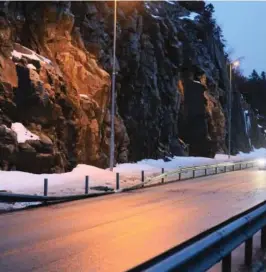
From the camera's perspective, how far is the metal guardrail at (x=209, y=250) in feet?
14.4

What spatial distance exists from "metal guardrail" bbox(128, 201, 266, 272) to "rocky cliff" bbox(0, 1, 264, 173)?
19180mm

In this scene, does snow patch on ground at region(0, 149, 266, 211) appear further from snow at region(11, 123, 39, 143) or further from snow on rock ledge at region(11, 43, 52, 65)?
snow on rock ledge at region(11, 43, 52, 65)

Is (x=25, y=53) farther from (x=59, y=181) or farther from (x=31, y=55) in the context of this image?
(x=59, y=181)

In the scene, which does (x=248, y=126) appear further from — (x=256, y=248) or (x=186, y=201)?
(x=256, y=248)

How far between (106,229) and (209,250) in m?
6.30

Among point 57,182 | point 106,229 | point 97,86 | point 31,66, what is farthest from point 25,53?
point 106,229

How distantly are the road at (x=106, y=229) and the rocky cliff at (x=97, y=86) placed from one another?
34.6ft

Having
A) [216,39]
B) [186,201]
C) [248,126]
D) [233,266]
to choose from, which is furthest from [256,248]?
[248,126]

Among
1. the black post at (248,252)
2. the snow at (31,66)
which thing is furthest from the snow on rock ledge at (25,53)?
the black post at (248,252)

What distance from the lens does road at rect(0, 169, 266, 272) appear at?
8156 millimetres

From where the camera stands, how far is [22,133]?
87.9ft

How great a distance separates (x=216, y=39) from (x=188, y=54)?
2015cm

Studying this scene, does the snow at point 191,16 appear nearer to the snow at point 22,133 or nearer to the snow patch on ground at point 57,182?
the snow patch on ground at point 57,182

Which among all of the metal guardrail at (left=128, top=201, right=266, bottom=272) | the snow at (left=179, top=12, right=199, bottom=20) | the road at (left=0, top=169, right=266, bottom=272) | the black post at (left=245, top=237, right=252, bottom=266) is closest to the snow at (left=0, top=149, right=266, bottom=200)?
the road at (left=0, top=169, right=266, bottom=272)
